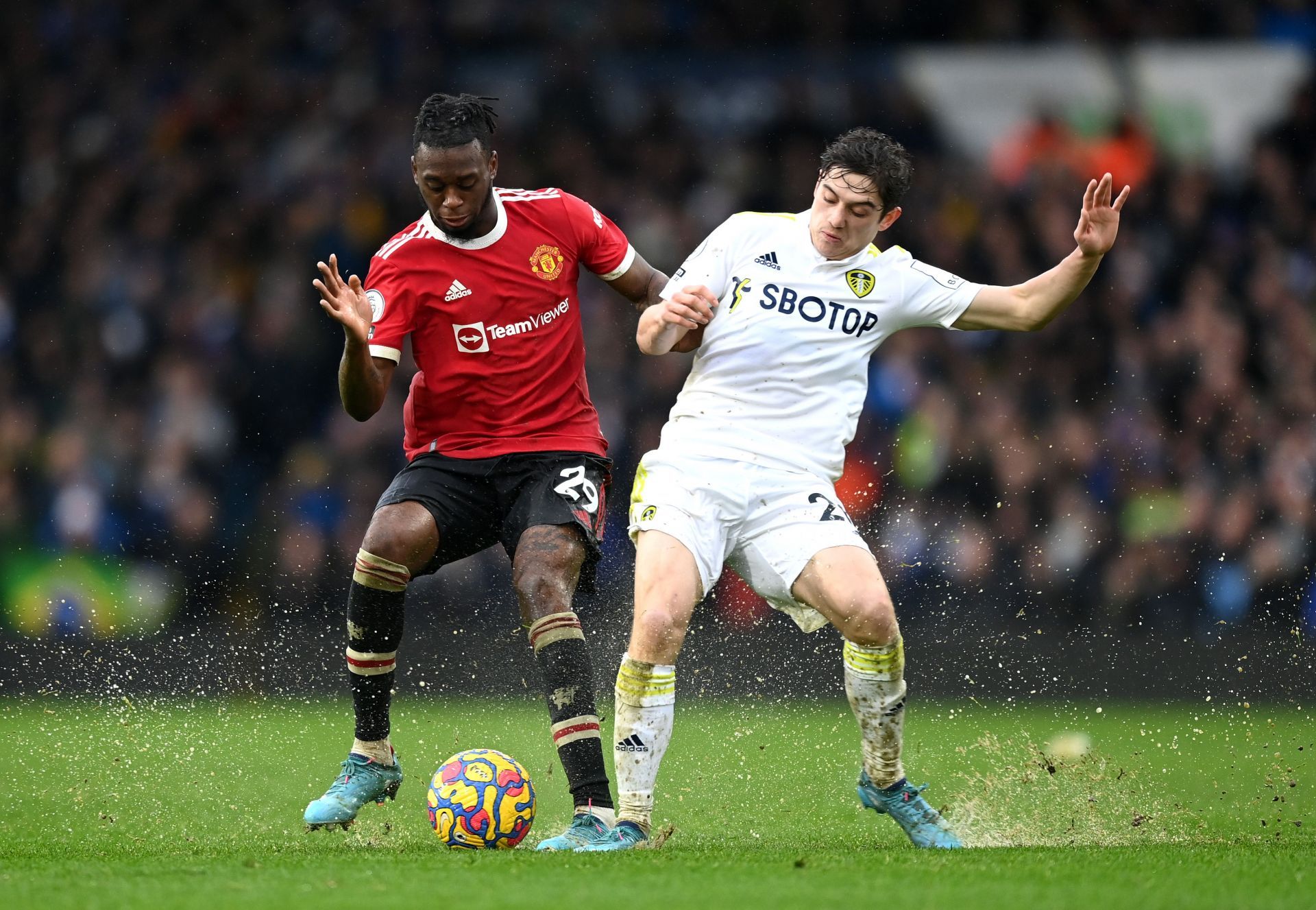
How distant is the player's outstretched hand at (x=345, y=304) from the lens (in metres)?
5.19

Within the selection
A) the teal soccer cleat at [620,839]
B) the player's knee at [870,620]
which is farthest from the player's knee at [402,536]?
the player's knee at [870,620]

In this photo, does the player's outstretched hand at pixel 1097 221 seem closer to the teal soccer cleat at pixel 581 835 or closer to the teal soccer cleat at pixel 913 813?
the teal soccer cleat at pixel 913 813

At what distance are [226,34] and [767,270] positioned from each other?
10.9 metres

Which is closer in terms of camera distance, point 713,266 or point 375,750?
point 713,266

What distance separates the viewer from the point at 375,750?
18.7 feet

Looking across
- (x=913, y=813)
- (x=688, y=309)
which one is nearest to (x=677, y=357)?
(x=688, y=309)

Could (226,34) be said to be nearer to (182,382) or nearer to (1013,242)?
(182,382)

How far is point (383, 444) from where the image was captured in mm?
12328

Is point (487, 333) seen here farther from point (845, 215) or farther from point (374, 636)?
point (845, 215)

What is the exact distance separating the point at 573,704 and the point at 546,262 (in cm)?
161

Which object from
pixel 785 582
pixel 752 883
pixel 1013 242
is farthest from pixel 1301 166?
pixel 752 883

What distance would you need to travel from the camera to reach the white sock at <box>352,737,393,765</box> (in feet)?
18.7

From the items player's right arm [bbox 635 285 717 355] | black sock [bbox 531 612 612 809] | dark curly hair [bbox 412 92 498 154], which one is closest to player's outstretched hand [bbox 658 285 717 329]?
player's right arm [bbox 635 285 717 355]

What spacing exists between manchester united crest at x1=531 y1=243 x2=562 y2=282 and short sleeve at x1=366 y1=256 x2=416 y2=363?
447 millimetres
